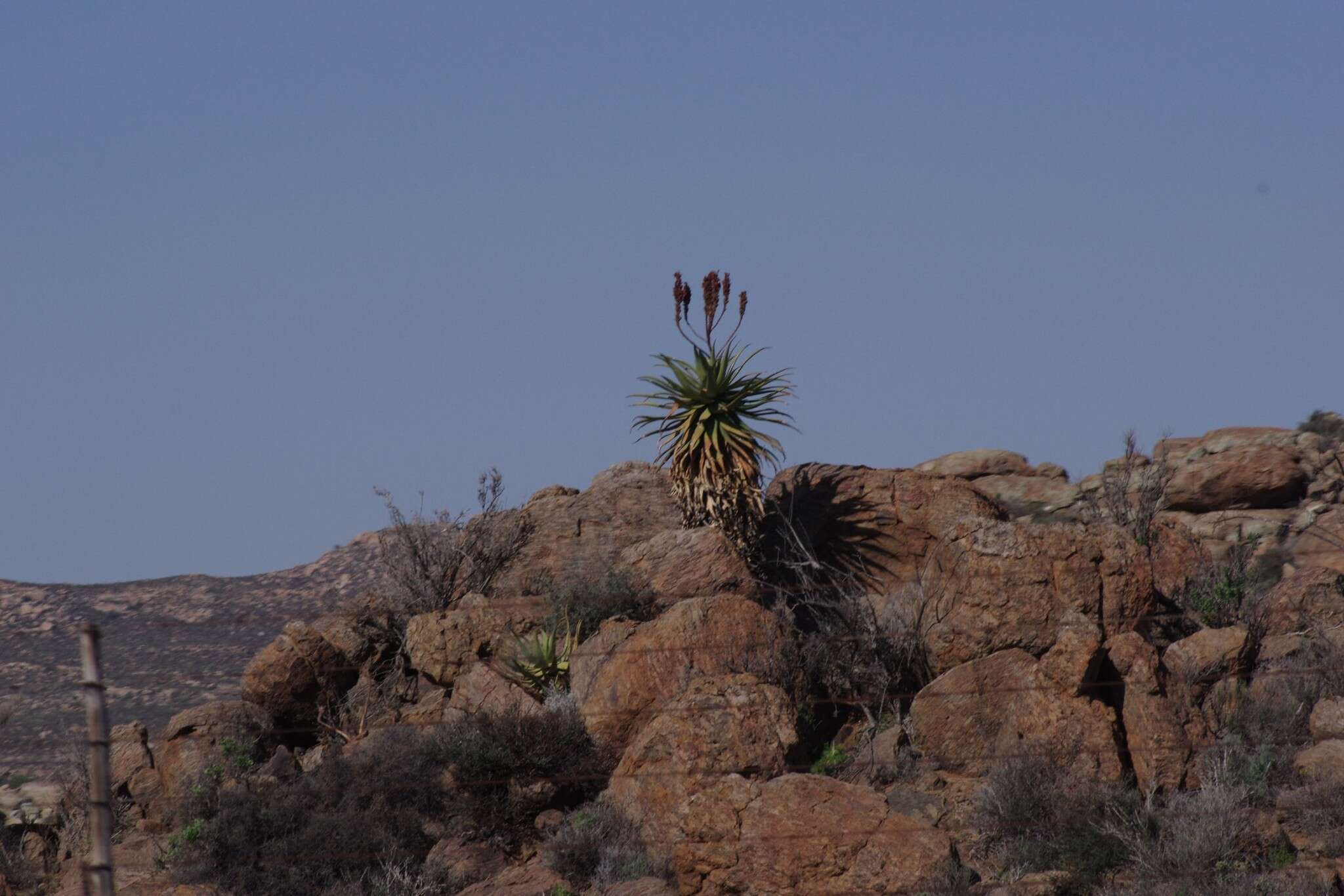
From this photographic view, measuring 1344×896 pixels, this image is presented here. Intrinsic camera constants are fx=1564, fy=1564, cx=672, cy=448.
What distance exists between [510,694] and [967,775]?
5302 mm

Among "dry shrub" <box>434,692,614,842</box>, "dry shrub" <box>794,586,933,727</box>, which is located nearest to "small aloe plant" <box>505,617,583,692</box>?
"dry shrub" <box>434,692,614,842</box>

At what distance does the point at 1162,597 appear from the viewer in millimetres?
18422

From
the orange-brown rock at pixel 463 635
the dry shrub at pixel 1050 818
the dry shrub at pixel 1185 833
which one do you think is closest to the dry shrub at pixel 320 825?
the orange-brown rock at pixel 463 635

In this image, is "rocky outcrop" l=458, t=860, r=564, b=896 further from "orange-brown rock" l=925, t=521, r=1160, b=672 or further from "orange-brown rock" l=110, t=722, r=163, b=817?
"orange-brown rock" l=110, t=722, r=163, b=817

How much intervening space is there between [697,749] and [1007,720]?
10.3ft

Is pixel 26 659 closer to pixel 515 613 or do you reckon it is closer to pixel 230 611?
→ pixel 230 611

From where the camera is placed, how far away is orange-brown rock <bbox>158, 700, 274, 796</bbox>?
18.8 m

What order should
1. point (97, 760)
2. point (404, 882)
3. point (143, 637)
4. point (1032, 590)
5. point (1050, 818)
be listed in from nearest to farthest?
point (97, 760) < point (1050, 818) < point (404, 882) < point (1032, 590) < point (143, 637)

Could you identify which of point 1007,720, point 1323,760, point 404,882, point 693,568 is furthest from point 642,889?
point 1323,760

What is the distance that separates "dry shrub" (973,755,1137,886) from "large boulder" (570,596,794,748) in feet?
10.6

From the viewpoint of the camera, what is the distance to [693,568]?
1986 cm

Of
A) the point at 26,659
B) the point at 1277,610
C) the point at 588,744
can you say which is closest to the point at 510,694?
the point at 588,744

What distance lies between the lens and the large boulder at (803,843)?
45.0 feet

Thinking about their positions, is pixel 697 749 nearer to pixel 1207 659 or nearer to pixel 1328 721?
pixel 1207 659
